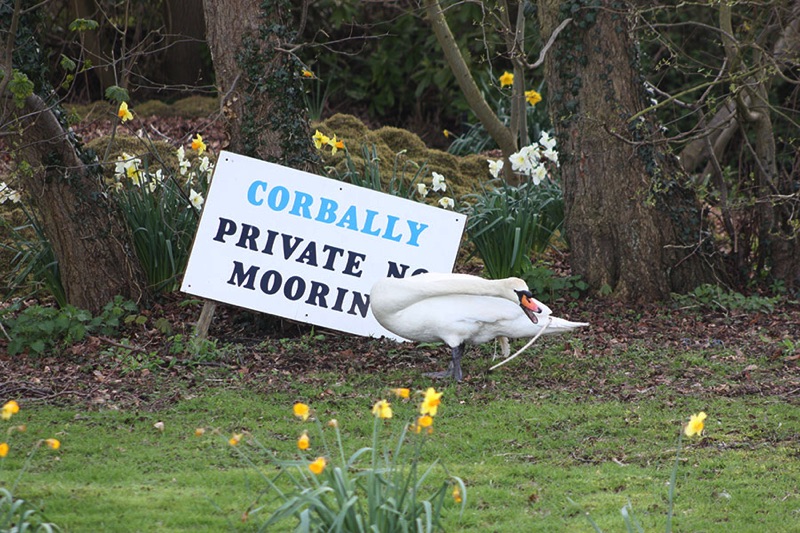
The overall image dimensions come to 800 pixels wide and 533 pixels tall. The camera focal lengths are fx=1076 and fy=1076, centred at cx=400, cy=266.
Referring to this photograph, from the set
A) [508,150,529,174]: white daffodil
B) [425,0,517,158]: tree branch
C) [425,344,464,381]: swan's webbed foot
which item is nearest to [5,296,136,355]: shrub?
[425,344,464,381]: swan's webbed foot

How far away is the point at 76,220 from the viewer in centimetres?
770

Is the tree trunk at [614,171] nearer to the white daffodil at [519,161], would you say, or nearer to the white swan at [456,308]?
the white daffodil at [519,161]

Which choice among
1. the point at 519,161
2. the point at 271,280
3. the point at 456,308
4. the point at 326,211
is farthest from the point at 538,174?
the point at 456,308

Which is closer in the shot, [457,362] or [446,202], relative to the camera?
[457,362]

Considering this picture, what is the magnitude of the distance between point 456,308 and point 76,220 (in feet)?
10.0

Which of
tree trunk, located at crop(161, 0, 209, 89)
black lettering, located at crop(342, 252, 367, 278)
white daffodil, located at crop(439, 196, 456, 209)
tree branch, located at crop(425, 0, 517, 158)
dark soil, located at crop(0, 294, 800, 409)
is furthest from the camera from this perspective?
tree trunk, located at crop(161, 0, 209, 89)

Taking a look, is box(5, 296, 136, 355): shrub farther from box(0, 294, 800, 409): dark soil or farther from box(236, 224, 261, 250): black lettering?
box(236, 224, 261, 250): black lettering

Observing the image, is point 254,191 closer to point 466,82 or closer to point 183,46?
point 466,82

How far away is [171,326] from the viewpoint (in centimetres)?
775

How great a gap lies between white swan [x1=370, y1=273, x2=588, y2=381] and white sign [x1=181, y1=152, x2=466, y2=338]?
948mm

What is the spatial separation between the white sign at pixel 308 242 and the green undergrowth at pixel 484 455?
0.77 meters

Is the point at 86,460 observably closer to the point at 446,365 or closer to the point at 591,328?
the point at 446,365

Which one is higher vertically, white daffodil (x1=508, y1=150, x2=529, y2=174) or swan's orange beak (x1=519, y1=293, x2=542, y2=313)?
white daffodil (x1=508, y1=150, x2=529, y2=174)

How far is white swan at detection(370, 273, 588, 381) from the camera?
6.25 meters
